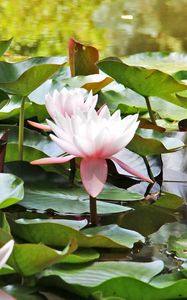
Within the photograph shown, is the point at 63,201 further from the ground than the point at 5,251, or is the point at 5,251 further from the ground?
the point at 5,251

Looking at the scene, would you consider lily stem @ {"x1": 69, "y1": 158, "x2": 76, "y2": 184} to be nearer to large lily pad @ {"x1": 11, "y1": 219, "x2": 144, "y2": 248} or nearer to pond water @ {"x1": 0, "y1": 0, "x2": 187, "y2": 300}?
pond water @ {"x1": 0, "y1": 0, "x2": 187, "y2": 300}

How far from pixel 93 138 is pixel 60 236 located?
0.44 feet

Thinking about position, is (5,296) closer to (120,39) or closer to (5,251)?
(5,251)

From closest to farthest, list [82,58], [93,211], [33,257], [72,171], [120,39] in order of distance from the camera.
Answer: [33,257]
[93,211]
[72,171]
[82,58]
[120,39]

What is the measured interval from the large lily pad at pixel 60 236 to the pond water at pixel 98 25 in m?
1.52

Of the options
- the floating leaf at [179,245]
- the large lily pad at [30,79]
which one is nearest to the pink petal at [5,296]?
the floating leaf at [179,245]

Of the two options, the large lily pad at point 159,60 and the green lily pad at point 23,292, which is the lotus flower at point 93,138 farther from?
the large lily pad at point 159,60

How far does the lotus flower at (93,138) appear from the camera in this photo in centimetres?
90

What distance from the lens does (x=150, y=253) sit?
910mm

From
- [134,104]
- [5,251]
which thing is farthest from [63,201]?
[134,104]

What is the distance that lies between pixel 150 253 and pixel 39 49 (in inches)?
64.7

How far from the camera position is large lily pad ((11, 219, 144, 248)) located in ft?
2.78

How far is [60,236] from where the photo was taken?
33.8 inches

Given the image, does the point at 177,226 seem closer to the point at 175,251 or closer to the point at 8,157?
the point at 175,251
